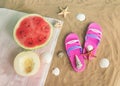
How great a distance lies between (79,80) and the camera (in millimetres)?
1081

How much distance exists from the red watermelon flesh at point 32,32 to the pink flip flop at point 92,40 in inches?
7.1

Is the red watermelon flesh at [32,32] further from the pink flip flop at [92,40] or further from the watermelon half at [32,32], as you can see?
the pink flip flop at [92,40]

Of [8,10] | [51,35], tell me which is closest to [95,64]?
[51,35]

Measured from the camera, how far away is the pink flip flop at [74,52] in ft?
3.57

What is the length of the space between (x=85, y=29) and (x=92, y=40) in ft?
0.24

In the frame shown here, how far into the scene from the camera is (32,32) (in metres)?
1.10

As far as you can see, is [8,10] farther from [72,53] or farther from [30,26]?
[72,53]

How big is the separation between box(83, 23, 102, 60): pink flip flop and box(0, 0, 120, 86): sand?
0.08ft

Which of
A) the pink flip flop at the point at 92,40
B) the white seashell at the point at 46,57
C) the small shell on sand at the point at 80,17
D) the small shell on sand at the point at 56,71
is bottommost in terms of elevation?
the small shell on sand at the point at 56,71

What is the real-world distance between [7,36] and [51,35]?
8.4 inches

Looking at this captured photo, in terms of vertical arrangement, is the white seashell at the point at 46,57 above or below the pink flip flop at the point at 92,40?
below

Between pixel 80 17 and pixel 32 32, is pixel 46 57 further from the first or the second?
pixel 80 17

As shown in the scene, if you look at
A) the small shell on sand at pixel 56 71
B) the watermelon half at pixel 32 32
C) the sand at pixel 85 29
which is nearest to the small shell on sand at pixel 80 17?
the sand at pixel 85 29

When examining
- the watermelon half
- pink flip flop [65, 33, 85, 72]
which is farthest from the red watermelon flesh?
pink flip flop [65, 33, 85, 72]
